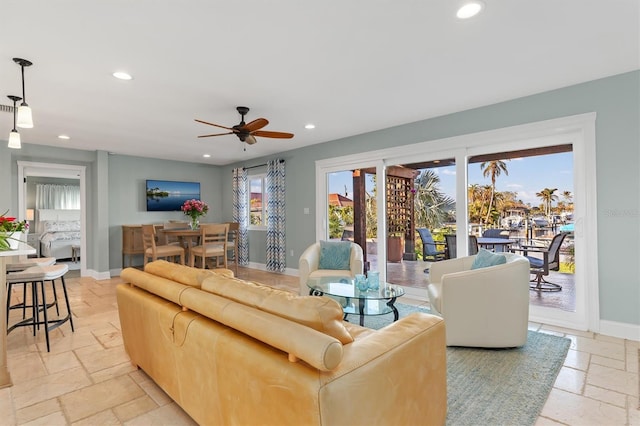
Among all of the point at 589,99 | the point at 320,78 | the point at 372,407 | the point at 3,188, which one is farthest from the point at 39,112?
the point at 589,99

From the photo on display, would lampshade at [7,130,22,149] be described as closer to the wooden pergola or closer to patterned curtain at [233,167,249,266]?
the wooden pergola

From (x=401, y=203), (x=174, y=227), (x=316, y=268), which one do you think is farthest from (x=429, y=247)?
(x=174, y=227)

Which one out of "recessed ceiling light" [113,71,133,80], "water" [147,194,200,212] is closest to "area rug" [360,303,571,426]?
"recessed ceiling light" [113,71,133,80]

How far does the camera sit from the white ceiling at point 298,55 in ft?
6.80

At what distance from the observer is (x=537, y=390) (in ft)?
7.11

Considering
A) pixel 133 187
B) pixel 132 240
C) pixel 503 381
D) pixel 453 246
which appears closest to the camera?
pixel 503 381

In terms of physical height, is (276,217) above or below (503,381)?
above

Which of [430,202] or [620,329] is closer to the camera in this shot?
[620,329]

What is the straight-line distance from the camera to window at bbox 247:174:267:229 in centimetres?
735

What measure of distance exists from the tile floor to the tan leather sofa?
354 millimetres

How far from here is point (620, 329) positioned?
311 cm

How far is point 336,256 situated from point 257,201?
357 centimetres

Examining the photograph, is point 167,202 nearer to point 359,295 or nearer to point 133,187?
point 133,187

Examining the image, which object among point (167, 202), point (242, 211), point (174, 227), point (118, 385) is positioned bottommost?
point (118, 385)
